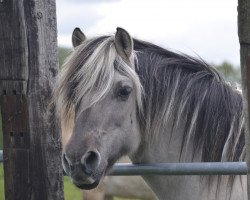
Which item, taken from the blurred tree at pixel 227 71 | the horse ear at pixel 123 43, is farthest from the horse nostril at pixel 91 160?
the blurred tree at pixel 227 71

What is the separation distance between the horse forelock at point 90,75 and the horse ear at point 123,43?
0.10 ft

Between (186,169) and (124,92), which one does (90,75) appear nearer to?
(124,92)

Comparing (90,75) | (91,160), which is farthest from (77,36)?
(91,160)

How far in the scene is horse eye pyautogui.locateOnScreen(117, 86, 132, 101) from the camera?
3164 millimetres

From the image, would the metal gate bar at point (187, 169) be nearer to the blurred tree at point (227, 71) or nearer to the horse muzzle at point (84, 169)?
the horse muzzle at point (84, 169)

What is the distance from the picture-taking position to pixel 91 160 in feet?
9.70

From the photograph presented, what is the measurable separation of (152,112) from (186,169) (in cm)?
66

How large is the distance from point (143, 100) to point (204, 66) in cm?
44

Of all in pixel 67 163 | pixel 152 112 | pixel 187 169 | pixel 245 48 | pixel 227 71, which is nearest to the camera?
pixel 245 48

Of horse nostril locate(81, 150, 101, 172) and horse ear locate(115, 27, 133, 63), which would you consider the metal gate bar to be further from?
horse ear locate(115, 27, 133, 63)

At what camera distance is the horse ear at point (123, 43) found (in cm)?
330

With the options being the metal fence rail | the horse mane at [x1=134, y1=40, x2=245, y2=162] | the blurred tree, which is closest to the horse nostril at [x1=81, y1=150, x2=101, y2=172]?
the metal fence rail

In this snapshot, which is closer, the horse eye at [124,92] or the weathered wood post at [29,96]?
the weathered wood post at [29,96]

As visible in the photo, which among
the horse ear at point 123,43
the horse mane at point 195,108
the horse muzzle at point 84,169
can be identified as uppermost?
the horse ear at point 123,43
